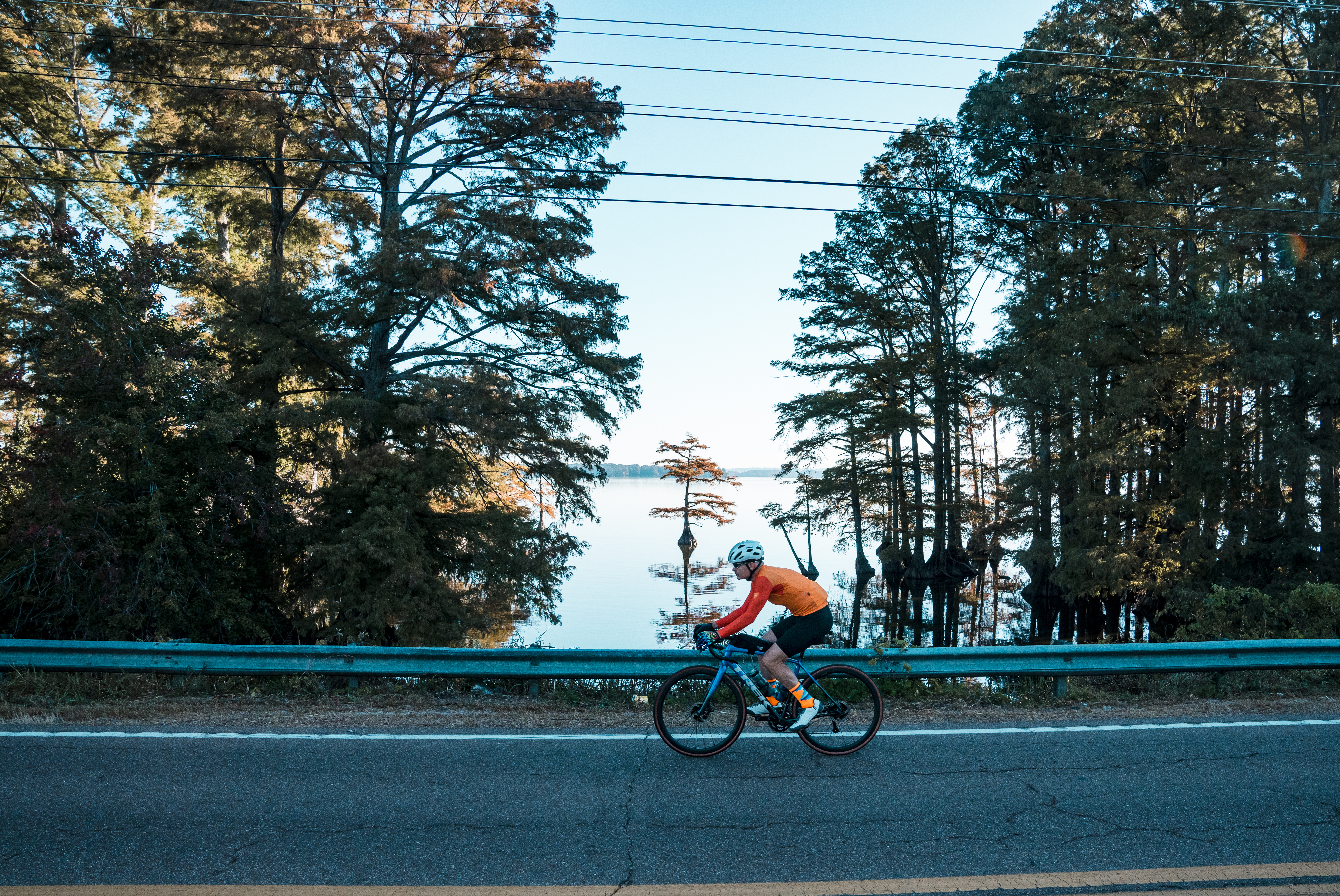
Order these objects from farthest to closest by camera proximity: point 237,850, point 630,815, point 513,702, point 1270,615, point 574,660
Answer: point 1270,615
point 513,702
point 574,660
point 630,815
point 237,850

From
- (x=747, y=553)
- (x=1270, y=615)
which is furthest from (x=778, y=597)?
(x=1270, y=615)

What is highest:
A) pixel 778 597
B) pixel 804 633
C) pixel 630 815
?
pixel 778 597

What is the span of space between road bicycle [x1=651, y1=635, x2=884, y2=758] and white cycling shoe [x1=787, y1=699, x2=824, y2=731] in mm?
39

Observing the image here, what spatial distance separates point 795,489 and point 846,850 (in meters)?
29.3

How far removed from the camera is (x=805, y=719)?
5.96 m

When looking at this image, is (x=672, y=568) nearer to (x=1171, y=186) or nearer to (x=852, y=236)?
(x=852, y=236)

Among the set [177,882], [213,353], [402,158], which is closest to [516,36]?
[402,158]

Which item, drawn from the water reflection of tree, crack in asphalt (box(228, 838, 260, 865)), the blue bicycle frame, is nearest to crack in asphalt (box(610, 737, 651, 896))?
the blue bicycle frame

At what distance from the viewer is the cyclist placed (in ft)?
19.6

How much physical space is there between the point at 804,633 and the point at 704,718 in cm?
99

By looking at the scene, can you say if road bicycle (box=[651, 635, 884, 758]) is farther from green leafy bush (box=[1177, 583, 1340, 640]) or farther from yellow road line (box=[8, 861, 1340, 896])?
green leafy bush (box=[1177, 583, 1340, 640])

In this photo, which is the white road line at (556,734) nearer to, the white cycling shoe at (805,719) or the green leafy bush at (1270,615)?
the white cycling shoe at (805,719)

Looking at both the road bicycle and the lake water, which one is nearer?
the road bicycle

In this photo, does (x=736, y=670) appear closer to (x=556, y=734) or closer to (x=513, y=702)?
(x=556, y=734)
